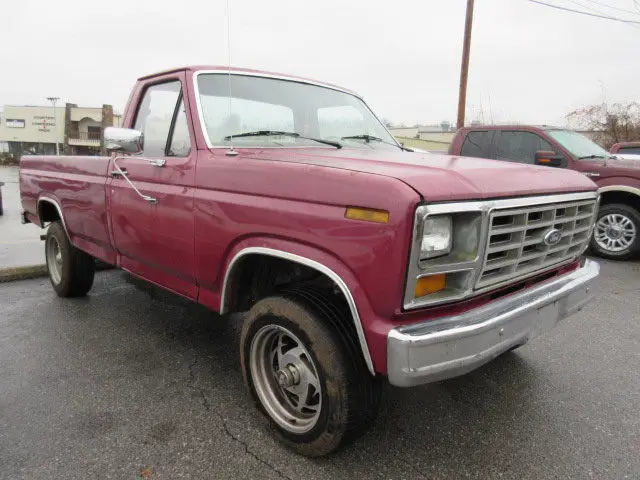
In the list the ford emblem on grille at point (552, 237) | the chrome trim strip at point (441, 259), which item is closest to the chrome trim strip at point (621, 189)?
the ford emblem on grille at point (552, 237)

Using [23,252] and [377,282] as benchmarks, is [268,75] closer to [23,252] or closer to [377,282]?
[377,282]

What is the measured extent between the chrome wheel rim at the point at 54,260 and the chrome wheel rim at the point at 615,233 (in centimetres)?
701

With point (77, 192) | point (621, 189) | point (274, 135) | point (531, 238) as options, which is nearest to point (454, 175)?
point (531, 238)

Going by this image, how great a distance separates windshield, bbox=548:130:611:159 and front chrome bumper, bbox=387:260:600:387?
5.78 m

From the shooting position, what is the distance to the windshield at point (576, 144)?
7.16 m

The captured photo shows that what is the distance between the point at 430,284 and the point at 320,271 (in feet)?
1.52

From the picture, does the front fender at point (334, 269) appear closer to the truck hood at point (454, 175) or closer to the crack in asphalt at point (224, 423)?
the truck hood at point (454, 175)

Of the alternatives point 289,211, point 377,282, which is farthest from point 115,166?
point 377,282

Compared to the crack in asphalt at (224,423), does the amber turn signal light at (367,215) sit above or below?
Result: above

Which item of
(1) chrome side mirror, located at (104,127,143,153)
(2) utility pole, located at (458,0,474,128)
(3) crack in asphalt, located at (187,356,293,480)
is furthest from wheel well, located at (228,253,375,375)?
(2) utility pole, located at (458,0,474,128)

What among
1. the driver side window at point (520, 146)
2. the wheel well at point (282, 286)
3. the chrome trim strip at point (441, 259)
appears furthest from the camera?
the driver side window at point (520, 146)

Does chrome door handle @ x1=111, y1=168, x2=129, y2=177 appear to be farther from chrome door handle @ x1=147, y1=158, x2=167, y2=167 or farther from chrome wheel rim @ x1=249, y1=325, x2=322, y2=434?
chrome wheel rim @ x1=249, y1=325, x2=322, y2=434

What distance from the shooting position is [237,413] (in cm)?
271

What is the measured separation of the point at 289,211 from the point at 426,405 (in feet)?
4.88
